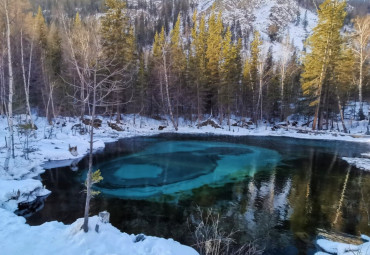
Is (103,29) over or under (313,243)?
over

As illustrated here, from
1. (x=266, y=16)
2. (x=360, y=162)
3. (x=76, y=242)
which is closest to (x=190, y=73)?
(x=360, y=162)

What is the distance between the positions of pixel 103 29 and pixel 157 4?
8996 centimetres

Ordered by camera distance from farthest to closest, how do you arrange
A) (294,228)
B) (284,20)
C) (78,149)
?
1. (284,20)
2. (78,149)
3. (294,228)

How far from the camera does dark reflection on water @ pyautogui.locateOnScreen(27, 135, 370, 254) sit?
25.0 ft

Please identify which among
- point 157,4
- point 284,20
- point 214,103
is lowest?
point 214,103

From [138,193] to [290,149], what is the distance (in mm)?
16231

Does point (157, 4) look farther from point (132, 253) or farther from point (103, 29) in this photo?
point (132, 253)

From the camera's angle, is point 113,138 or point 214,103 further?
point 214,103

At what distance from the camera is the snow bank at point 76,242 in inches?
196

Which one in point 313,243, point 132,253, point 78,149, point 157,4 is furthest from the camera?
point 157,4

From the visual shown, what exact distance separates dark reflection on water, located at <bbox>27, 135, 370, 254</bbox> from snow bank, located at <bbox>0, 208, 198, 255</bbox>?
5.15ft

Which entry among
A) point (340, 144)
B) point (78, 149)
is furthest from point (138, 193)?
point (340, 144)

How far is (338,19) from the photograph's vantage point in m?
27.9

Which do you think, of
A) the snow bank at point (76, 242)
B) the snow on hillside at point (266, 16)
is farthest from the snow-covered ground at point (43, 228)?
the snow on hillside at point (266, 16)
